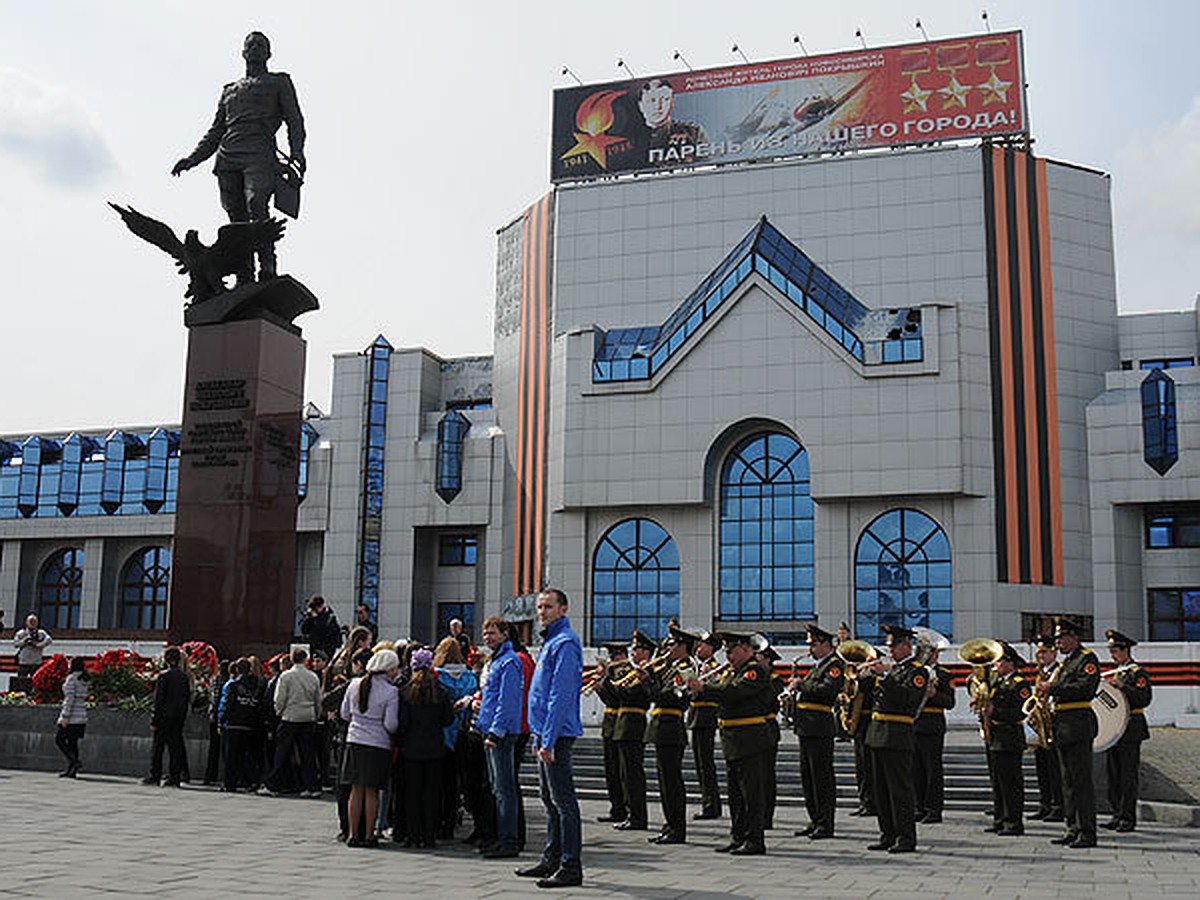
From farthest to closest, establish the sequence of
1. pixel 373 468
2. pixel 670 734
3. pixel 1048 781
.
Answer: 1. pixel 373 468
2. pixel 1048 781
3. pixel 670 734

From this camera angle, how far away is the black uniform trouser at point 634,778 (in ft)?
41.5

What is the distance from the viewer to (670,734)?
12.7 m

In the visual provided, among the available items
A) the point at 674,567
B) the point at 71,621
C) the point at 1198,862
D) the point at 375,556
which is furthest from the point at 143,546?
the point at 1198,862

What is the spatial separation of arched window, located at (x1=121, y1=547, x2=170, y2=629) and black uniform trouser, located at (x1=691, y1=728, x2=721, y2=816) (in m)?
37.5

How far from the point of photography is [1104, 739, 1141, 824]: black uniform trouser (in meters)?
12.6

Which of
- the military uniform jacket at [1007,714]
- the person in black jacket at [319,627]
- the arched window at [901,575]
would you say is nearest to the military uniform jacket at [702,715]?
the military uniform jacket at [1007,714]

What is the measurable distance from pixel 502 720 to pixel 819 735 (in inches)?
150

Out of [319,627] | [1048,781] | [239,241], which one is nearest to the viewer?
[1048,781]

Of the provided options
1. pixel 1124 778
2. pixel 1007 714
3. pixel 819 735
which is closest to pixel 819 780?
pixel 819 735

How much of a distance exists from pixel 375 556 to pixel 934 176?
21.2 m

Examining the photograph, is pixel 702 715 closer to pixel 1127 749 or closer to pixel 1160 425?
pixel 1127 749

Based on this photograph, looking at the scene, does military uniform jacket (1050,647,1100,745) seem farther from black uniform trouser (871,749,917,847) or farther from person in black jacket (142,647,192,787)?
person in black jacket (142,647,192,787)

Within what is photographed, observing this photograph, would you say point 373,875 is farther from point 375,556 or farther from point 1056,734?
point 375,556

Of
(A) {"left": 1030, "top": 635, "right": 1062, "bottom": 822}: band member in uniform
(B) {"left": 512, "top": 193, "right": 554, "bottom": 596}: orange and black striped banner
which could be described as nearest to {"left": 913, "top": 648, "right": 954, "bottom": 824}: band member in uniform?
(A) {"left": 1030, "top": 635, "right": 1062, "bottom": 822}: band member in uniform
